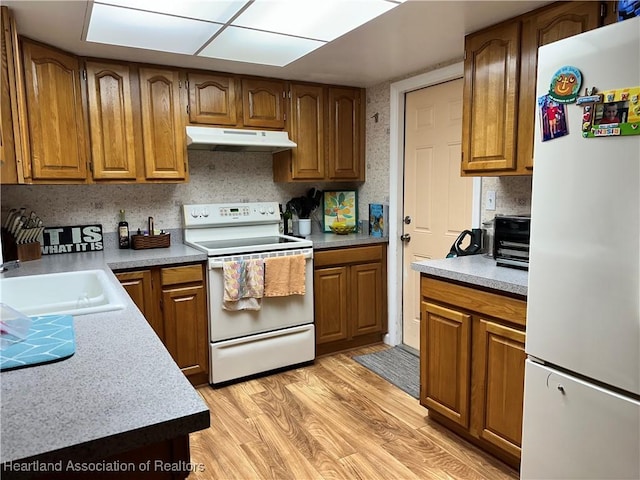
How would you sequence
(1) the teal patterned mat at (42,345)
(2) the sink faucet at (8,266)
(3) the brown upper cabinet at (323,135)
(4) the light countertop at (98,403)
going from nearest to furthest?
1. (4) the light countertop at (98,403)
2. (1) the teal patterned mat at (42,345)
3. (2) the sink faucet at (8,266)
4. (3) the brown upper cabinet at (323,135)

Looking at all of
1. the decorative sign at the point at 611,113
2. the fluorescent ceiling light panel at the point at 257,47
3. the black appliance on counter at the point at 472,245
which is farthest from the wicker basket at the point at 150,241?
the decorative sign at the point at 611,113

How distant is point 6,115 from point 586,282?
2520mm

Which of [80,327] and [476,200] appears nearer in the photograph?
[80,327]

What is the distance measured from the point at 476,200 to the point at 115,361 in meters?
2.27

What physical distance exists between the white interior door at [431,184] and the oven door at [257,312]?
85 centimetres

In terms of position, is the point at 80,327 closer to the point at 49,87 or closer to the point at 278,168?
the point at 49,87

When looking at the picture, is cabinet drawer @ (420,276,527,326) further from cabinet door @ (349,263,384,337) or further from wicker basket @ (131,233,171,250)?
wicker basket @ (131,233,171,250)

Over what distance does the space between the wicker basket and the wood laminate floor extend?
1019 mm

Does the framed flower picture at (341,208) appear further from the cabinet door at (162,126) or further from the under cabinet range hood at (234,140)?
the cabinet door at (162,126)

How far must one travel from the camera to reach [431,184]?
3.17 m

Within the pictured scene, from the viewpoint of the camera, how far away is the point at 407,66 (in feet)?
9.79

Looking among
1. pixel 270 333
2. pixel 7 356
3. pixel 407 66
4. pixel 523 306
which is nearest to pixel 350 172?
pixel 407 66

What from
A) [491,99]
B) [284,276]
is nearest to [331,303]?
[284,276]

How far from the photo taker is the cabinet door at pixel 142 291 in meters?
2.55
